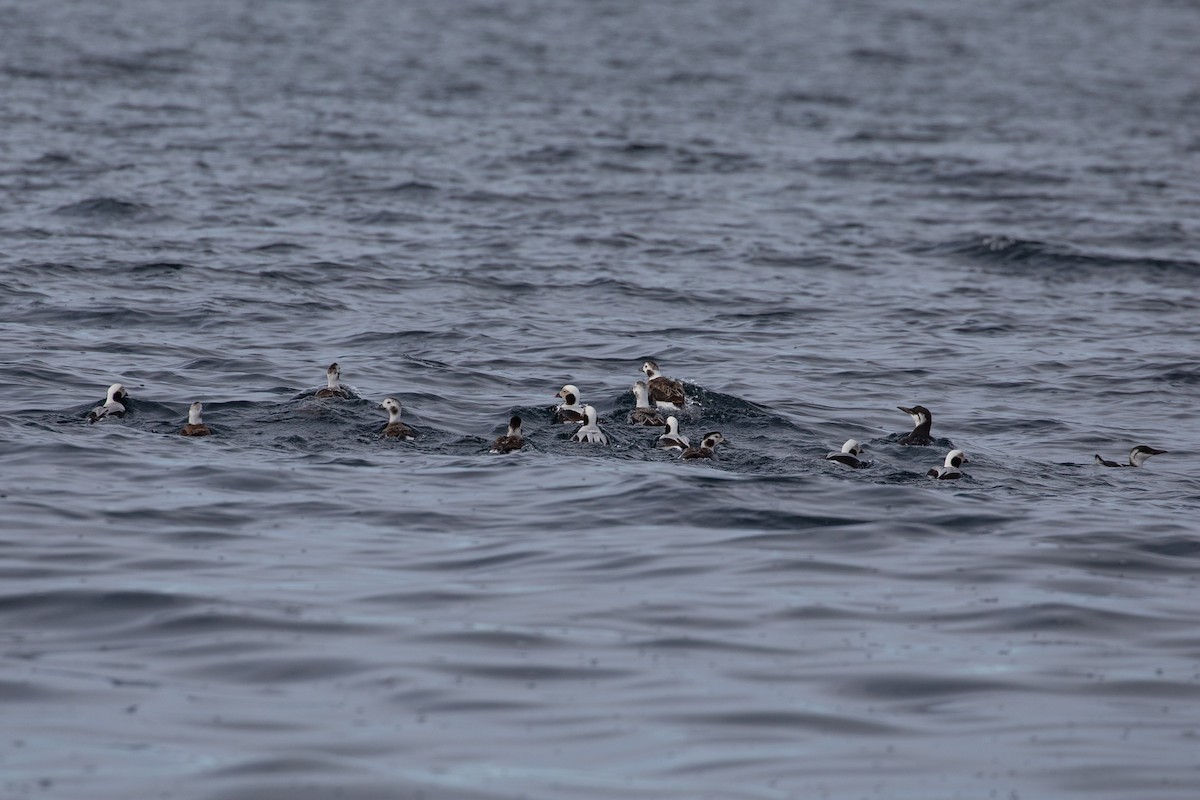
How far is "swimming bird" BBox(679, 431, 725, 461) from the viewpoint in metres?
15.6

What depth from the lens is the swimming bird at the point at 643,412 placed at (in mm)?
17578

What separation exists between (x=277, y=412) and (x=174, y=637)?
675 cm

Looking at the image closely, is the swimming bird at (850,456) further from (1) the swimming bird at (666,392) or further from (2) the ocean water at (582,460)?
(1) the swimming bird at (666,392)

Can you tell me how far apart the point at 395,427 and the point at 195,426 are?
6.43 ft

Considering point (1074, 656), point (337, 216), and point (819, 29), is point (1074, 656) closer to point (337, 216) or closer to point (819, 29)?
point (337, 216)

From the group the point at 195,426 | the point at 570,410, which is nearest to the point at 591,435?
the point at 570,410

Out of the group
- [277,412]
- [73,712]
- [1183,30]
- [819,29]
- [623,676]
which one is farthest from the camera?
[1183,30]

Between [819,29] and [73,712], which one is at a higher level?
[819,29]

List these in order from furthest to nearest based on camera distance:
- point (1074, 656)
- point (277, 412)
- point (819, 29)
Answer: point (819, 29) → point (277, 412) → point (1074, 656)

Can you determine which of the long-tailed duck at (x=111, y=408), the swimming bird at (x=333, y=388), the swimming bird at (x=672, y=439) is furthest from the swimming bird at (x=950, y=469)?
the long-tailed duck at (x=111, y=408)

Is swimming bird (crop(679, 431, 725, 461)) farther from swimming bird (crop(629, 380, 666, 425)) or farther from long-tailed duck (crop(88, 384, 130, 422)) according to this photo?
long-tailed duck (crop(88, 384, 130, 422))

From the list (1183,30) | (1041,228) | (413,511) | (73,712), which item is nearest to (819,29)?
(1183,30)

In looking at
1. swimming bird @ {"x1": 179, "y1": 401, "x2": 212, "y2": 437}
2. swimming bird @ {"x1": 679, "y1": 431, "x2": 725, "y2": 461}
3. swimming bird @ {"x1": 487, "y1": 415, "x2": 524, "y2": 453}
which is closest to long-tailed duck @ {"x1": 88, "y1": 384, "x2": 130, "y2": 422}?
swimming bird @ {"x1": 179, "y1": 401, "x2": 212, "y2": 437}

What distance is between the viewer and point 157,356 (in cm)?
1938
